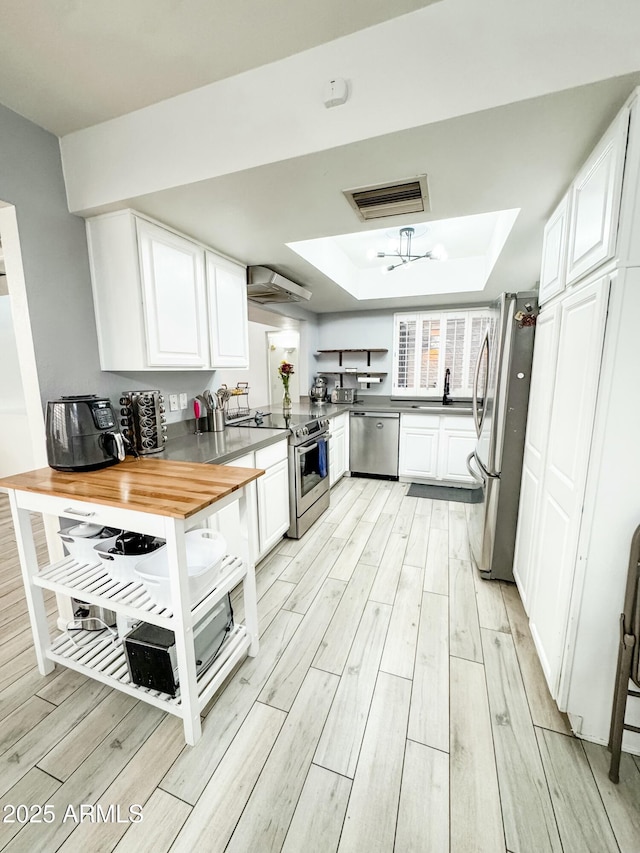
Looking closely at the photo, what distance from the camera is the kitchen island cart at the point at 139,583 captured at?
115 centimetres

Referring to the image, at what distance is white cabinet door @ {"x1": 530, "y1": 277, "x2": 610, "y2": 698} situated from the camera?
113 cm

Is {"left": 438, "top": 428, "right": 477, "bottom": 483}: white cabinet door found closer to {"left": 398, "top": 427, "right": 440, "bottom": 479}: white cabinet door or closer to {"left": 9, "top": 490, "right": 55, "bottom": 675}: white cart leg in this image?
{"left": 398, "top": 427, "right": 440, "bottom": 479}: white cabinet door

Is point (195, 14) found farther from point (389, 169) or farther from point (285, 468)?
point (285, 468)

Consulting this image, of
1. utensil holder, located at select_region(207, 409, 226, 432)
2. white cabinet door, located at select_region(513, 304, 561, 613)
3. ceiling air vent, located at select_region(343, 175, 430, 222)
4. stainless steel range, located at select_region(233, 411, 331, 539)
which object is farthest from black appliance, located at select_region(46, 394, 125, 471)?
white cabinet door, located at select_region(513, 304, 561, 613)

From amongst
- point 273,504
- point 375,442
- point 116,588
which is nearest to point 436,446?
point 375,442

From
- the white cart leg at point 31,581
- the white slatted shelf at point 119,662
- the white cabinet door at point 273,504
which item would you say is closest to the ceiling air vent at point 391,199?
the white cabinet door at point 273,504

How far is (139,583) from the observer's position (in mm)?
1387

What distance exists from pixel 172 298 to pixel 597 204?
1.99 meters

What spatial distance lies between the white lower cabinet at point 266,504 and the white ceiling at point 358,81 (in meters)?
1.44

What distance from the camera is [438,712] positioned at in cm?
135

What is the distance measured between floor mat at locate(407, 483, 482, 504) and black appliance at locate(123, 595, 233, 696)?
271 cm

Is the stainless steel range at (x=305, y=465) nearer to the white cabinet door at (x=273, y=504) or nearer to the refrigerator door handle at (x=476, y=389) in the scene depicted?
the white cabinet door at (x=273, y=504)

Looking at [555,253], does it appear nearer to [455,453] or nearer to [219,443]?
[219,443]

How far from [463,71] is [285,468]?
2203 millimetres
